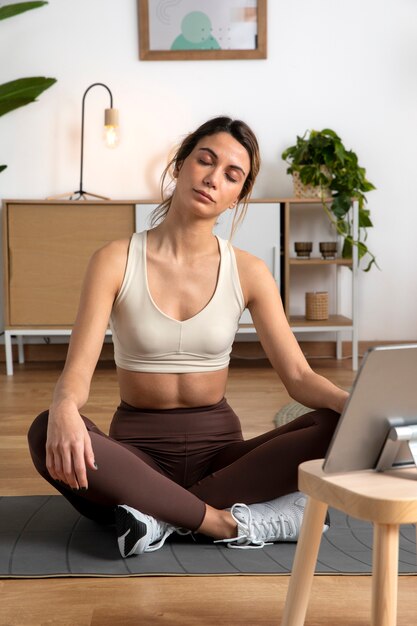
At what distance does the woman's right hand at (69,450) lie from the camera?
1549mm

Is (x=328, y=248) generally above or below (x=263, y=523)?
above

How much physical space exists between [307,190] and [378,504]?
11.2 feet

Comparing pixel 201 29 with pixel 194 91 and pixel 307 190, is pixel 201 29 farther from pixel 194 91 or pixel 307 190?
pixel 307 190

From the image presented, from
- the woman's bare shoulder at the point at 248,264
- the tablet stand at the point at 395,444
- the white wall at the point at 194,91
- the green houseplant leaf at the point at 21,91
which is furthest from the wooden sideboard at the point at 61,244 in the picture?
the tablet stand at the point at 395,444

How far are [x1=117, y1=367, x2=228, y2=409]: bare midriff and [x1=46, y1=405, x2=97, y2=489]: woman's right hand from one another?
0.38 meters

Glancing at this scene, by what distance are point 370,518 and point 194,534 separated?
87cm

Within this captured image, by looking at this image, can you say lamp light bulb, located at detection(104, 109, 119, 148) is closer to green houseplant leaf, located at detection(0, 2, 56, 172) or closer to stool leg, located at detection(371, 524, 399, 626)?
green houseplant leaf, located at detection(0, 2, 56, 172)

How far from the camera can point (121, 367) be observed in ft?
6.63

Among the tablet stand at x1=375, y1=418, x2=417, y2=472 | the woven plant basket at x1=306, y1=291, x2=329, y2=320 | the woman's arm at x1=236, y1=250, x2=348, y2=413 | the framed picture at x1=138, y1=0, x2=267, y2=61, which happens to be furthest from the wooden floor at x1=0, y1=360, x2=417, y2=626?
the framed picture at x1=138, y1=0, x2=267, y2=61

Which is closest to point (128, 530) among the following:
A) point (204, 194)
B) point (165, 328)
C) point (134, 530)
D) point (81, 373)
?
point (134, 530)

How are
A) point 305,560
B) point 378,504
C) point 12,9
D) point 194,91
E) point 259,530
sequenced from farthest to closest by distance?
point 194,91 < point 12,9 < point 259,530 < point 305,560 < point 378,504

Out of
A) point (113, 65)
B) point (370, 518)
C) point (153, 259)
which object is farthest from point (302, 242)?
point (370, 518)

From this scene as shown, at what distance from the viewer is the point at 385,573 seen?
1087mm

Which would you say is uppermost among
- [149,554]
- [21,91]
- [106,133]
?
[21,91]
